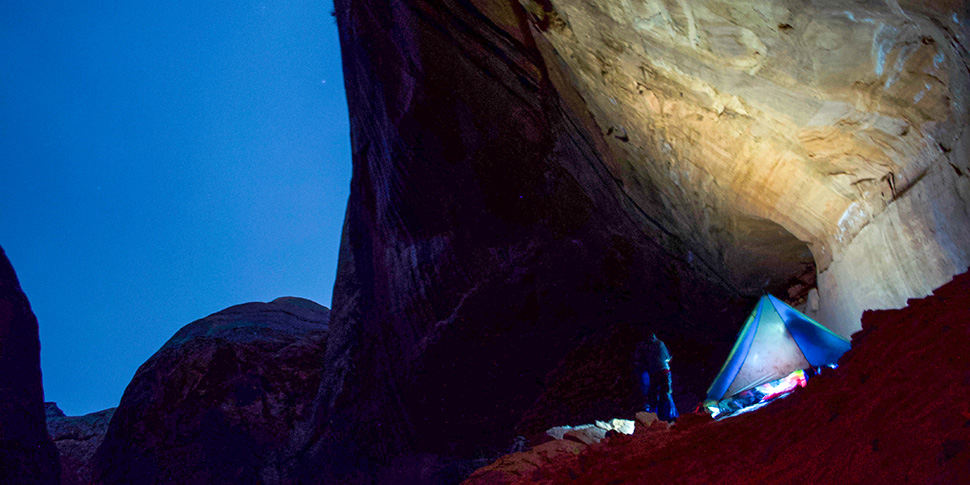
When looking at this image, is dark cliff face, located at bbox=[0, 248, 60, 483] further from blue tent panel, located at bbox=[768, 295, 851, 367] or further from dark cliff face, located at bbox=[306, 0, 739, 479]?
blue tent panel, located at bbox=[768, 295, 851, 367]

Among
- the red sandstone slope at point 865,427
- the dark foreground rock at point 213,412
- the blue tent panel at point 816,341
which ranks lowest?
the red sandstone slope at point 865,427

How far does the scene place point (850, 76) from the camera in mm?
3887

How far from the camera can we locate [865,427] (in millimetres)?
2459

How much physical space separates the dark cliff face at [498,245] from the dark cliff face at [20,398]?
19.7 ft

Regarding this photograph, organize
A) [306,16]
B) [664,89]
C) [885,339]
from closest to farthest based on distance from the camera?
1. [885,339]
2. [664,89]
3. [306,16]

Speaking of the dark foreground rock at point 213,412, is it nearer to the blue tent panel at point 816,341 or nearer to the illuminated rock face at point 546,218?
the illuminated rock face at point 546,218

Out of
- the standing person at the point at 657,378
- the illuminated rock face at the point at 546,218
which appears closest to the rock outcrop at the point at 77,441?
the illuminated rock face at the point at 546,218

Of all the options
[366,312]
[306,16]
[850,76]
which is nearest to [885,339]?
[850,76]

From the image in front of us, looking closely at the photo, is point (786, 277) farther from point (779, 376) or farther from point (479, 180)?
point (479, 180)

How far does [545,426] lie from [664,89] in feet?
19.7

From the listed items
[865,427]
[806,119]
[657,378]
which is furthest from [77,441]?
[806,119]

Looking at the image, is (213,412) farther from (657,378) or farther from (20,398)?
(657,378)

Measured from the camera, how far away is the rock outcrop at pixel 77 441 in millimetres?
14164

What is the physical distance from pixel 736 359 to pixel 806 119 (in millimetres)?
2807
